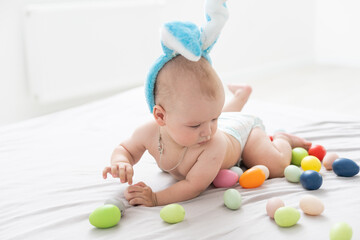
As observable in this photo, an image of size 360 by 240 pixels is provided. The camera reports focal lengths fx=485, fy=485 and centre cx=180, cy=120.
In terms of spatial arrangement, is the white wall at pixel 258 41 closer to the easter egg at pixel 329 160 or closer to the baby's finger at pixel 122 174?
the baby's finger at pixel 122 174

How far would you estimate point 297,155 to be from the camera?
156cm

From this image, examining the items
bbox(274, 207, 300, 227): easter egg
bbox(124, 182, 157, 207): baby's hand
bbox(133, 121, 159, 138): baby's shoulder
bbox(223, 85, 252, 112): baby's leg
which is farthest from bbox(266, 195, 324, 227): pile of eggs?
bbox(223, 85, 252, 112): baby's leg

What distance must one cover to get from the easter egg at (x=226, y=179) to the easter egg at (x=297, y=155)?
28 centimetres

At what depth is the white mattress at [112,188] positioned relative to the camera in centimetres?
113

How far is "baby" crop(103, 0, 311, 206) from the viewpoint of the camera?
123cm

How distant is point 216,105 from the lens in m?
1.26

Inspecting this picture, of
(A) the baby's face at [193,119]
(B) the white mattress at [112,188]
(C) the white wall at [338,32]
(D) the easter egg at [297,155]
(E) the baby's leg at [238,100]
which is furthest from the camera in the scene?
(C) the white wall at [338,32]

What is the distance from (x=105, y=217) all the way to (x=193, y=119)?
33cm

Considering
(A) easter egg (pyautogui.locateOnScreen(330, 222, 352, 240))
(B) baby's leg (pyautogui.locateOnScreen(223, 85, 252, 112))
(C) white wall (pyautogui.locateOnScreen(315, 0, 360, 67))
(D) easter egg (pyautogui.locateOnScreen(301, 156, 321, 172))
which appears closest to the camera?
(A) easter egg (pyautogui.locateOnScreen(330, 222, 352, 240))

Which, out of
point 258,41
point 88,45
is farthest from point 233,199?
point 258,41

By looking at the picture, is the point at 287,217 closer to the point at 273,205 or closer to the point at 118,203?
the point at 273,205

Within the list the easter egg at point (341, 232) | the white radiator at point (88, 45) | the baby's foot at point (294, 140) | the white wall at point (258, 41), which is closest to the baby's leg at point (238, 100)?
the baby's foot at point (294, 140)

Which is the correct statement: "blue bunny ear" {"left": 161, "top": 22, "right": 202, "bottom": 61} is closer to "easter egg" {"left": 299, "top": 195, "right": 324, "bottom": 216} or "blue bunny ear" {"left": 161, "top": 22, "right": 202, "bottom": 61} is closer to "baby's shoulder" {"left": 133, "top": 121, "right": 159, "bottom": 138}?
"baby's shoulder" {"left": 133, "top": 121, "right": 159, "bottom": 138}

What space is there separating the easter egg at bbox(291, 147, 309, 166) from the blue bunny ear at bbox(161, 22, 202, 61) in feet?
1.85
